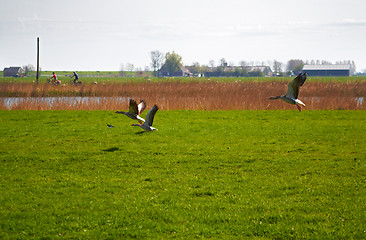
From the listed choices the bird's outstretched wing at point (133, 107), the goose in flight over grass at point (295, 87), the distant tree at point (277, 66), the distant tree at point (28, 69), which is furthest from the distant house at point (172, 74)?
the goose in flight over grass at point (295, 87)

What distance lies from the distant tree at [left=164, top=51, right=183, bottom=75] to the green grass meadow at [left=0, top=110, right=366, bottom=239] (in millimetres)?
124921

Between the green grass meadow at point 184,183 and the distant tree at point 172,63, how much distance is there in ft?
410

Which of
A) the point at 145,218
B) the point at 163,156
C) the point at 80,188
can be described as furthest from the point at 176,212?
the point at 163,156

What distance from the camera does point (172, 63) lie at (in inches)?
5546

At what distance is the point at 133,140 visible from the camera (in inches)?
567

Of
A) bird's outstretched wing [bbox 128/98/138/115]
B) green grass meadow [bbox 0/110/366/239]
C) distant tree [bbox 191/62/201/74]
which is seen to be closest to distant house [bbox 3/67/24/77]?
distant tree [bbox 191/62/201/74]

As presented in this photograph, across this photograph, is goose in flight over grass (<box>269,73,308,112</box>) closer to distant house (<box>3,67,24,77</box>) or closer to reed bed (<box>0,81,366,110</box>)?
reed bed (<box>0,81,366,110</box>)

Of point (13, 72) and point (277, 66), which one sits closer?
point (13, 72)

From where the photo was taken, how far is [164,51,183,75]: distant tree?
140875mm

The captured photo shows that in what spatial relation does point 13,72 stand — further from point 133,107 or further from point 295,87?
point 295,87

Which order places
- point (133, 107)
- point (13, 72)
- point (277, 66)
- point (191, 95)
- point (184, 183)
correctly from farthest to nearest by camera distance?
point (277, 66)
point (13, 72)
point (191, 95)
point (133, 107)
point (184, 183)

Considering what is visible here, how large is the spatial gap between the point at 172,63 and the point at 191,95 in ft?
368

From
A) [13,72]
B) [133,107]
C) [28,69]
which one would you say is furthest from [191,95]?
[28,69]

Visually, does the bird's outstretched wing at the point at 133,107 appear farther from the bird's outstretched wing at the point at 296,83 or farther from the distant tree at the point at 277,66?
the distant tree at the point at 277,66
